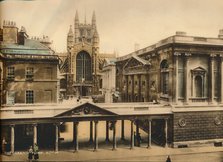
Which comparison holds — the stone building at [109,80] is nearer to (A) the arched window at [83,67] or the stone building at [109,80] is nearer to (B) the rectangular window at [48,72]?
(A) the arched window at [83,67]

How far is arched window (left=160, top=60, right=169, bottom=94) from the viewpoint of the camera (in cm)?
2328

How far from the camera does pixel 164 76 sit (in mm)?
23781

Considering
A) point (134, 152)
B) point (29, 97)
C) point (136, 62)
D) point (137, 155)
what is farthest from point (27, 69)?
point (136, 62)

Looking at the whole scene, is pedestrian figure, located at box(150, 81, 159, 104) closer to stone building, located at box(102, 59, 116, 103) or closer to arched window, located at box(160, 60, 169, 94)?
arched window, located at box(160, 60, 169, 94)

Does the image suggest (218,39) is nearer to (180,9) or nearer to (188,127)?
(180,9)

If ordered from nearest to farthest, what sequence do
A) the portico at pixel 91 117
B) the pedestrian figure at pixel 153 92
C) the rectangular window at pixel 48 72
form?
the portico at pixel 91 117
the rectangular window at pixel 48 72
the pedestrian figure at pixel 153 92

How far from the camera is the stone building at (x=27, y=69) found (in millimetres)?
20234

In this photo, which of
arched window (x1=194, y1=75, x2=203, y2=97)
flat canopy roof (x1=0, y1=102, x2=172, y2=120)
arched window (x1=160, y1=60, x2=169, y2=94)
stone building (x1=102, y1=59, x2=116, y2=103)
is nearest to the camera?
flat canopy roof (x1=0, y1=102, x2=172, y2=120)

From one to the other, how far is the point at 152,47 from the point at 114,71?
44.4 ft

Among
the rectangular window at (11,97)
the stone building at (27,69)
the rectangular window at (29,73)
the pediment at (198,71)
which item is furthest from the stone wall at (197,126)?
the rectangular window at (11,97)

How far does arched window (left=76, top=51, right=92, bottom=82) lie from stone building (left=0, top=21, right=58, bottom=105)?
17.3 metres

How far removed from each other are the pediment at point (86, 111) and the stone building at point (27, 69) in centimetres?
332

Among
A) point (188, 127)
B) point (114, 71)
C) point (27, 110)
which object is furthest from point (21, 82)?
point (114, 71)

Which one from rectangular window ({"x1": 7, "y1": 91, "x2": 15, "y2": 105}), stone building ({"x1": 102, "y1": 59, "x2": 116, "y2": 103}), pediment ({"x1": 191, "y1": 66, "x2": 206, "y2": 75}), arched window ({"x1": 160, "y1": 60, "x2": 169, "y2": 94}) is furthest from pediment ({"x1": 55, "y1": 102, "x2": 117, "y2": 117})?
stone building ({"x1": 102, "y1": 59, "x2": 116, "y2": 103})
